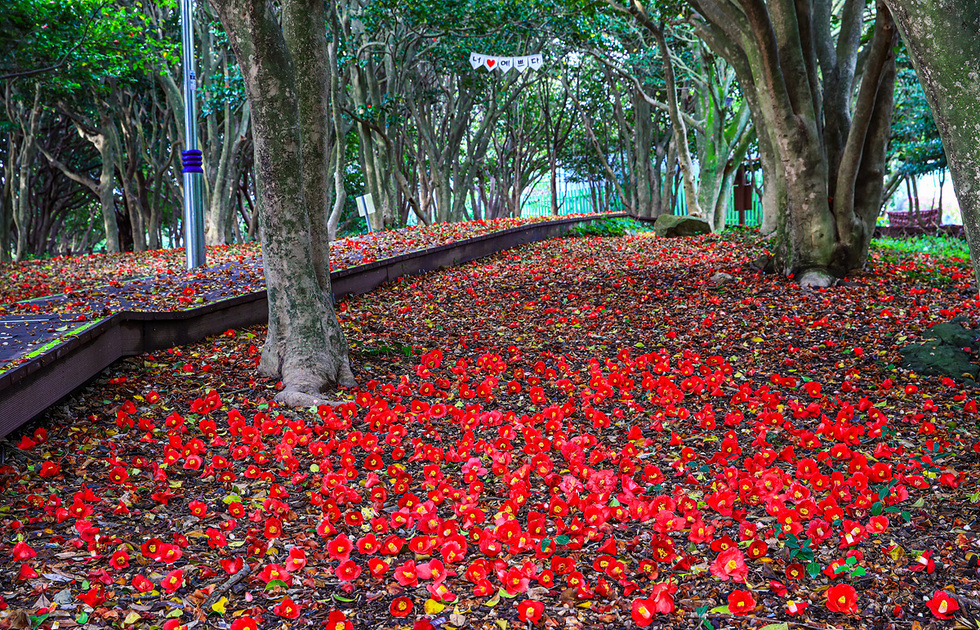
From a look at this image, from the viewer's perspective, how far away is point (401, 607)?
2332mm

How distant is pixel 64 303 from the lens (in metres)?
6.38

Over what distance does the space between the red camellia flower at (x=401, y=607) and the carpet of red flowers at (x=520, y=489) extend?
0.04 feet

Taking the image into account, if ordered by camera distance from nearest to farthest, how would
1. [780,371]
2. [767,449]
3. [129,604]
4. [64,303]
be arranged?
[129,604] < [767,449] < [780,371] < [64,303]

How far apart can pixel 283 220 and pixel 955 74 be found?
12.4ft

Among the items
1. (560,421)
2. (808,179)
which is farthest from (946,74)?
(808,179)

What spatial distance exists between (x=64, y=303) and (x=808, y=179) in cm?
714

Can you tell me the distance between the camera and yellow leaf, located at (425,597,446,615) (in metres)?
2.40

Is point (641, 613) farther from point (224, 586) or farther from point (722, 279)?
point (722, 279)

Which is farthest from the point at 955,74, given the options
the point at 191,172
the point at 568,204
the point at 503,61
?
the point at 568,204

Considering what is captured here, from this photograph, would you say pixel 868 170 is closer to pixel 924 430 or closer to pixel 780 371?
pixel 780 371

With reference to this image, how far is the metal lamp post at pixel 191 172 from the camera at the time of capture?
8.92m

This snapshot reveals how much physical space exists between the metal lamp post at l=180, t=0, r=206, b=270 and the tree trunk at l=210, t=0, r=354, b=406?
4.63m

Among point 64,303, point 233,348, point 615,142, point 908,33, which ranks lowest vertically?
point 233,348

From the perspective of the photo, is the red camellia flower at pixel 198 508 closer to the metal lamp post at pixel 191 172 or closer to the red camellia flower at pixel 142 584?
the red camellia flower at pixel 142 584
